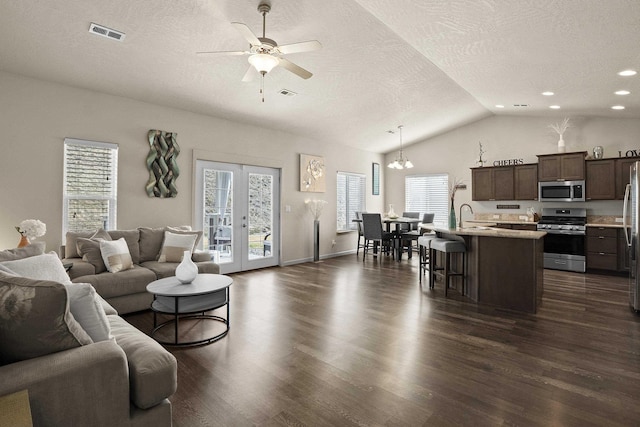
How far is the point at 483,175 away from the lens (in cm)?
771

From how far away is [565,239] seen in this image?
636cm

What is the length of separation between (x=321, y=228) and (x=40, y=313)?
665cm

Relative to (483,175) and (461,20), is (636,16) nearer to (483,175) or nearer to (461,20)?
(461,20)

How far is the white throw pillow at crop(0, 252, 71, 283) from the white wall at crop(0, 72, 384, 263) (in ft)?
7.33

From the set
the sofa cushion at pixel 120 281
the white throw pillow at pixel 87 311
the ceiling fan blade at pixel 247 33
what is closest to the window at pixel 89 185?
the sofa cushion at pixel 120 281

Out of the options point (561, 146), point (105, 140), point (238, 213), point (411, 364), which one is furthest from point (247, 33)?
point (561, 146)

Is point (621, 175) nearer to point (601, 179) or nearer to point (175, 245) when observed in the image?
point (601, 179)

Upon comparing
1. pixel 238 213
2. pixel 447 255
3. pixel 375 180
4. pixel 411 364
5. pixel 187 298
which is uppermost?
pixel 375 180

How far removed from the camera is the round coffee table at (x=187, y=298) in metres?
3.00

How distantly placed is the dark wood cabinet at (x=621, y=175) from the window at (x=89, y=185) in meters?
8.23

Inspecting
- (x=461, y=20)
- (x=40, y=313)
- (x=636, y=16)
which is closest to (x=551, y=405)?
(x=40, y=313)

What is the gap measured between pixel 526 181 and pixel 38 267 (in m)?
7.89

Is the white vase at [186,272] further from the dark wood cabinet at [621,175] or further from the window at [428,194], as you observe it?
the dark wood cabinet at [621,175]

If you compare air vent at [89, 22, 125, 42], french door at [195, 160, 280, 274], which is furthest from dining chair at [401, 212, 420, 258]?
air vent at [89, 22, 125, 42]
